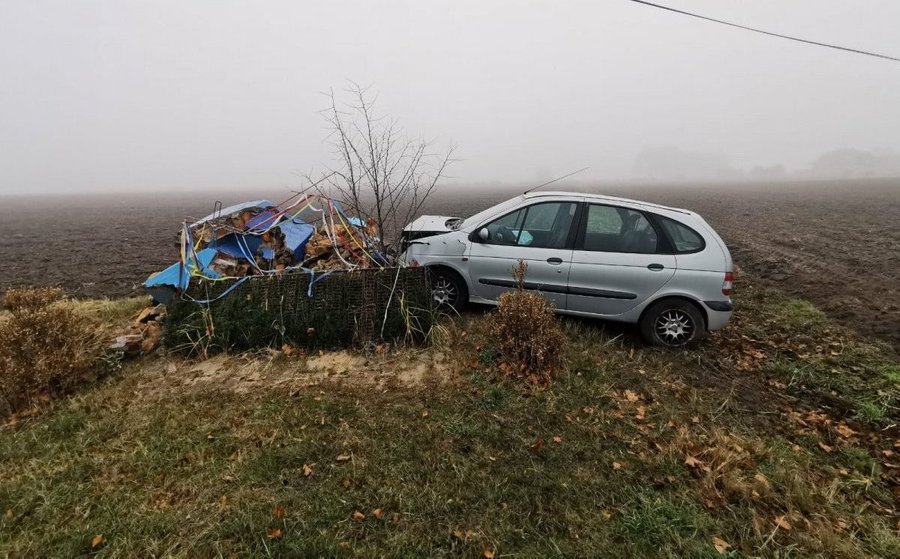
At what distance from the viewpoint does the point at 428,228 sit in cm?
613

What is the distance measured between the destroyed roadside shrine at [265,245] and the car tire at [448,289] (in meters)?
0.79

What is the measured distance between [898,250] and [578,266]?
35.3 feet

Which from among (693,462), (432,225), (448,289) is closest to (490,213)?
(432,225)

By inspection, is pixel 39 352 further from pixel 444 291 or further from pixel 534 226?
pixel 534 226

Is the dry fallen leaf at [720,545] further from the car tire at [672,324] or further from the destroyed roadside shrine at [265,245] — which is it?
the destroyed roadside shrine at [265,245]

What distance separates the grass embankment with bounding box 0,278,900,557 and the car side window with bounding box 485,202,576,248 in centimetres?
157

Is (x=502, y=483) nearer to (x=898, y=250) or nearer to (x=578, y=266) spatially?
(x=578, y=266)

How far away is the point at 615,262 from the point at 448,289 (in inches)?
85.8

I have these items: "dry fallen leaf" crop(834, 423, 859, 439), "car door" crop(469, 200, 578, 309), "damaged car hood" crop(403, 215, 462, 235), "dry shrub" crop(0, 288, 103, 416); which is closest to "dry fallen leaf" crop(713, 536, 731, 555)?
"dry fallen leaf" crop(834, 423, 859, 439)

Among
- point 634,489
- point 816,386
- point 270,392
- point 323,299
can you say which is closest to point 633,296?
point 816,386

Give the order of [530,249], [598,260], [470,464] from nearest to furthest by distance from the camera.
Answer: [470,464], [598,260], [530,249]

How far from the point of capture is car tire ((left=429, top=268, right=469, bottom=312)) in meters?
5.82

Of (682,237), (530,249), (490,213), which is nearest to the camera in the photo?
(682,237)

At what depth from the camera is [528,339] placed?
4539mm
